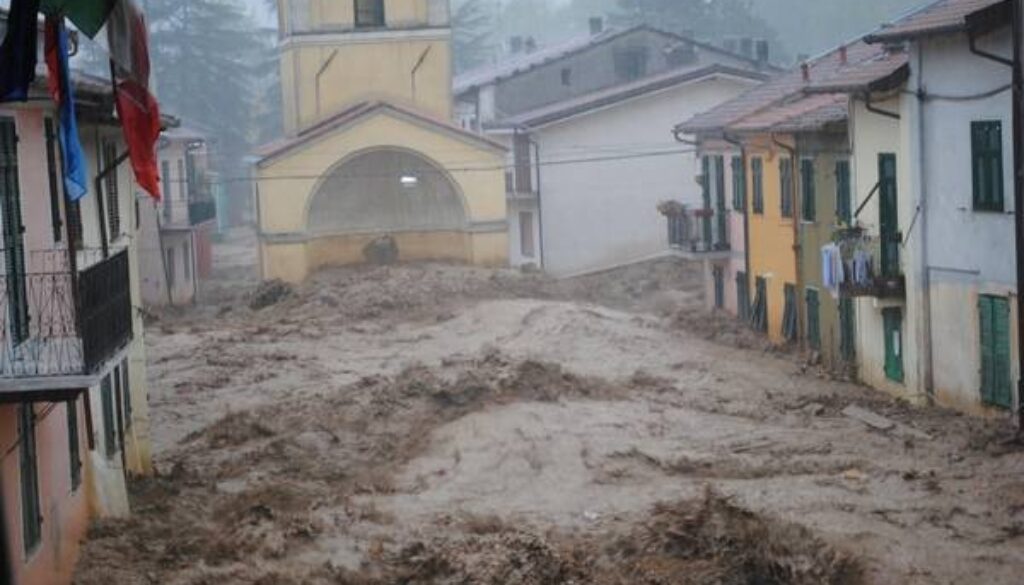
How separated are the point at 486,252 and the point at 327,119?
7.14 metres

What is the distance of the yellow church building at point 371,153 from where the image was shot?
172 feet

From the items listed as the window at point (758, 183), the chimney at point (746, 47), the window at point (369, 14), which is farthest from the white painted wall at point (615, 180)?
the window at point (758, 183)

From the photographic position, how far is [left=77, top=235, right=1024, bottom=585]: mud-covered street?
1922 centimetres

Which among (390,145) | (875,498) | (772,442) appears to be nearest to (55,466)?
(875,498)

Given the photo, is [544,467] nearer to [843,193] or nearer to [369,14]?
[843,193]

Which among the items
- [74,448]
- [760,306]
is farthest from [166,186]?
[74,448]

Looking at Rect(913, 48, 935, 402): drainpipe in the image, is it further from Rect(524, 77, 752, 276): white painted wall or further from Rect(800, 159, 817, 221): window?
Rect(524, 77, 752, 276): white painted wall

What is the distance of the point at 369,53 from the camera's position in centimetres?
5606

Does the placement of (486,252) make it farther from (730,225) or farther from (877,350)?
(877,350)

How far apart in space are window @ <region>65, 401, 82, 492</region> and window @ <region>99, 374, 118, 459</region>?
158 centimetres

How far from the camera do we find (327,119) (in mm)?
55375

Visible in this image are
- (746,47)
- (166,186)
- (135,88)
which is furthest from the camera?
(746,47)

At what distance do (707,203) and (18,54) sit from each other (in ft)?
104

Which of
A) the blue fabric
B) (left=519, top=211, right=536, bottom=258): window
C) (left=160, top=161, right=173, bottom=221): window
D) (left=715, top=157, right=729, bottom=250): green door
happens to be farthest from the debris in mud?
the blue fabric
